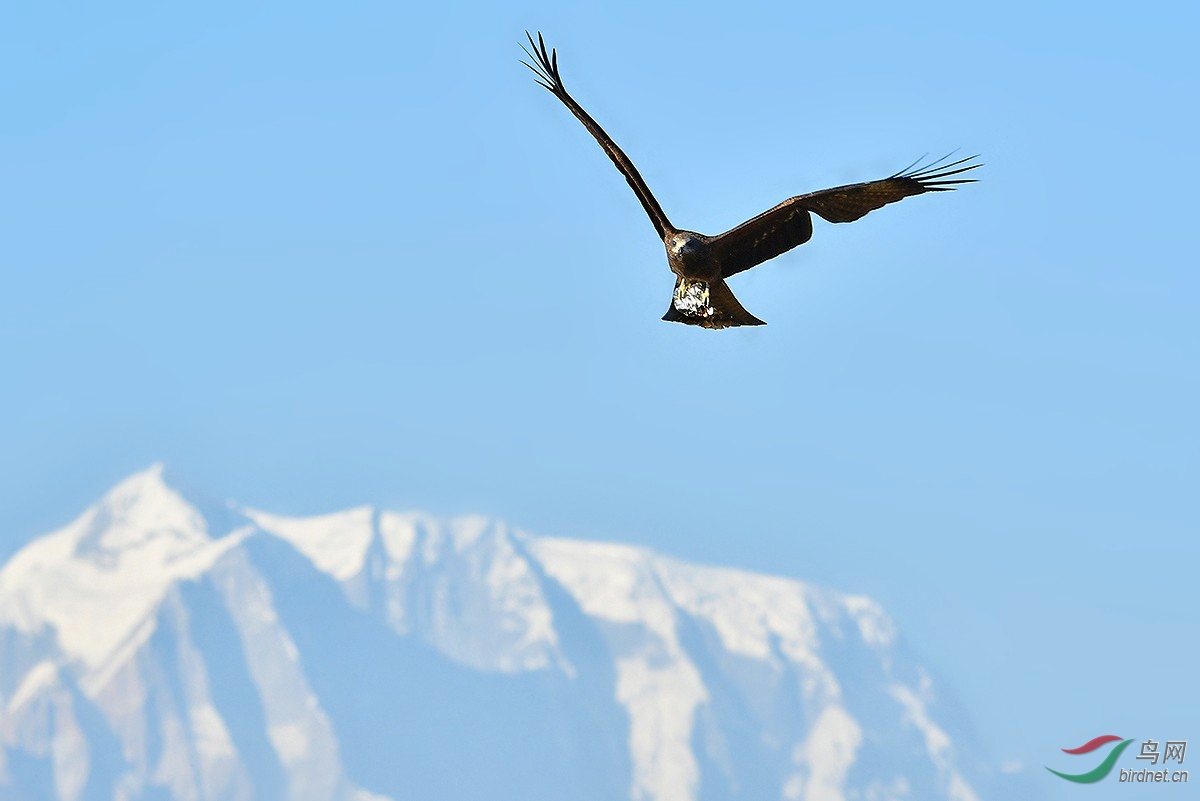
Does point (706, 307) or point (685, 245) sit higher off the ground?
point (685, 245)

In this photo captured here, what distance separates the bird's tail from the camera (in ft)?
124

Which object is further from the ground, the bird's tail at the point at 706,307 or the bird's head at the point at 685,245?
the bird's head at the point at 685,245

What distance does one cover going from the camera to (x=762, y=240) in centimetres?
3769

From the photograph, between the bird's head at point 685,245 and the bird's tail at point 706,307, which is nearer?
the bird's head at point 685,245

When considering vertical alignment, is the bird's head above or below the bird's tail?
above

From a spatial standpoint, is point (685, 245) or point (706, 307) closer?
point (685, 245)

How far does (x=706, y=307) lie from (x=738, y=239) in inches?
59.6

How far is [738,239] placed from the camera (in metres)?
37.4

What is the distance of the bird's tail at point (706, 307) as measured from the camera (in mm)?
37812

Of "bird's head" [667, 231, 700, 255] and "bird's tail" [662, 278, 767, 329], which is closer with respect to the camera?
"bird's head" [667, 231, 700, 255]

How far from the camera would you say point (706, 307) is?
38.1m

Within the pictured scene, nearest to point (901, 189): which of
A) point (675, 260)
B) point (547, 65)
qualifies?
point (675, 260)

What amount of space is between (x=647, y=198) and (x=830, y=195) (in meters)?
3.83

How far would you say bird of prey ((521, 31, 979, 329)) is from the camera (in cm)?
3669
